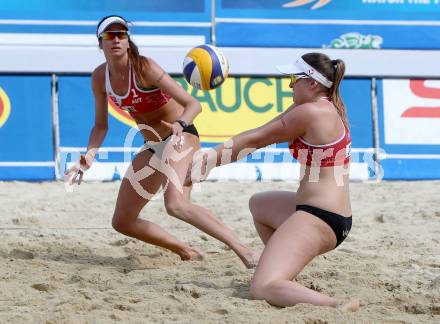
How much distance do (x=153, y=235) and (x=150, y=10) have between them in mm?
3839

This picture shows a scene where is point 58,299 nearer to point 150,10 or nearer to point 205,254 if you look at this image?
point 205,254

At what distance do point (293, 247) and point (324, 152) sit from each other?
47 cm

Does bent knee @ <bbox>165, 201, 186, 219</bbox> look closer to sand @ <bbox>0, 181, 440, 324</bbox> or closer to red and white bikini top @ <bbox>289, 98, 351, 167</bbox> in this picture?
sand @ <bbox>0, 181, 440, 324</bbox>

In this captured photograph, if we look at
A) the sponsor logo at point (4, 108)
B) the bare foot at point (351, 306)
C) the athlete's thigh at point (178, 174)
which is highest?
the sponsor logo at point (4, 108)

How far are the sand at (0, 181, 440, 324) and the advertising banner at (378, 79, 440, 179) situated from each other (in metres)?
0.41

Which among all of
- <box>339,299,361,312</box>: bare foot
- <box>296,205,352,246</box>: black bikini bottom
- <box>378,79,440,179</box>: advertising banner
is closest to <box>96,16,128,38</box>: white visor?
<box>296,205,352,246</box>: black bikini bottom

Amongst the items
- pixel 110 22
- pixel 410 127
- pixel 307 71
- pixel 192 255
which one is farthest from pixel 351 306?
pixel 410 127

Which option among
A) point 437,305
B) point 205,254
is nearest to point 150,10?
point 205,254

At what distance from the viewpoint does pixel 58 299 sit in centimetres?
401

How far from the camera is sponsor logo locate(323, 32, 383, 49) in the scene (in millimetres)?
8984

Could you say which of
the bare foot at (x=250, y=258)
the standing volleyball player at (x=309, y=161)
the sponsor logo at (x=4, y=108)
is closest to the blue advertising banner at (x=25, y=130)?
the sponsor logo at (x=4, y=108)

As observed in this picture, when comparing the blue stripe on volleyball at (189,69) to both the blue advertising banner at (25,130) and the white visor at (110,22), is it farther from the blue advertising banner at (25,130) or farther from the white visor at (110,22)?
the blue advertising banner at (25,130)

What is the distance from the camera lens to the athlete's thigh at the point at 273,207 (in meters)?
4.46

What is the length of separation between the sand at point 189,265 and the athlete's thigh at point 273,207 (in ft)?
1.10
